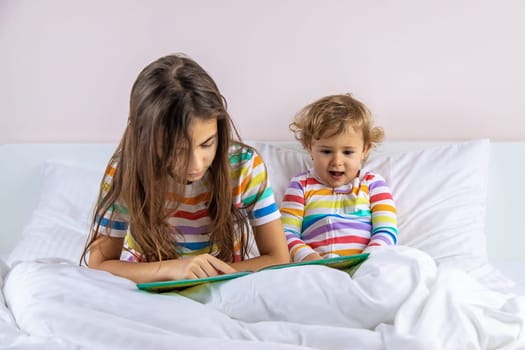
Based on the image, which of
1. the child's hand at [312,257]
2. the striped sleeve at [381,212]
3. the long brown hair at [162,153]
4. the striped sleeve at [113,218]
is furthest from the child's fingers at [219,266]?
the striped sleeve at [381,212]

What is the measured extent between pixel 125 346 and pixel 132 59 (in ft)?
4.21

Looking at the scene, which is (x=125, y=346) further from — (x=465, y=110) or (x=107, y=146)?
(x=465, y=110)

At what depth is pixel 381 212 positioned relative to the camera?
6.13ft

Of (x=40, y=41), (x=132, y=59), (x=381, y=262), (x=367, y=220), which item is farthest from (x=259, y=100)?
(x=381, y=262)

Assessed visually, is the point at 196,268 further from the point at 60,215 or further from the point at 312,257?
the point at 60,215

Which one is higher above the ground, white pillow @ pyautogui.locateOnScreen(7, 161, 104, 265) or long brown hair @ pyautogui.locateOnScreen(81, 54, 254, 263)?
long brown hair @ pyautogui.locateOnScreen(81, 54, 254, 263)

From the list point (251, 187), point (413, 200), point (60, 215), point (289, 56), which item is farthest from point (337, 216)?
point (60, 215)

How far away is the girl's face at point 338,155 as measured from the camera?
1863 millimetres

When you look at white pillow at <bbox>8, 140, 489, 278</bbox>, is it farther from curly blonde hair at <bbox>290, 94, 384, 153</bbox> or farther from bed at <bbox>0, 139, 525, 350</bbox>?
bed at <bbox>0, 139, 525, 350</bbox>

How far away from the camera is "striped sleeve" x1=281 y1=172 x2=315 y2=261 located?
5.98 feet

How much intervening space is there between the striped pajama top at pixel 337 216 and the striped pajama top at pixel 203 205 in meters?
0.29

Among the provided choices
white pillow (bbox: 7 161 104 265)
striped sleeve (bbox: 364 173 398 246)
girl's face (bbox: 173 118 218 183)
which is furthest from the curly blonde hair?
white pillow (bbox: 7 161 104 265)

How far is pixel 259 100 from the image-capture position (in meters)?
2.19

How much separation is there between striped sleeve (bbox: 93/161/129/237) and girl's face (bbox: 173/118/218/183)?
18 cm
